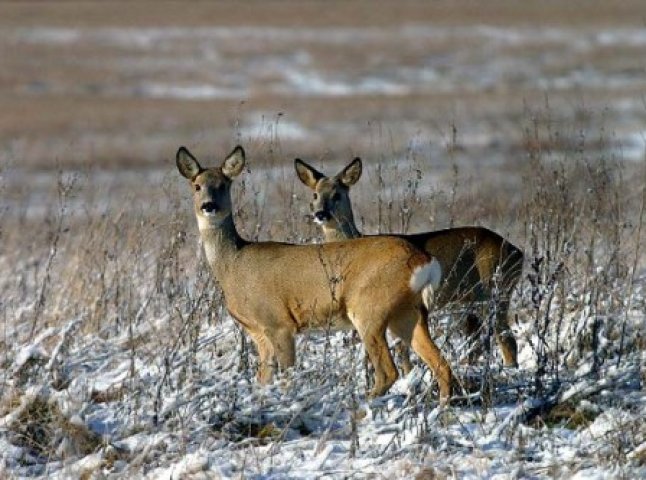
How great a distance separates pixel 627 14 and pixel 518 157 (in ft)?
102

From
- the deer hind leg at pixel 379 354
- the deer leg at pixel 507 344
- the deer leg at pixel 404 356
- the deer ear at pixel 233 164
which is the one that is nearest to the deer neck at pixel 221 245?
the deer ear at pixel 233 164

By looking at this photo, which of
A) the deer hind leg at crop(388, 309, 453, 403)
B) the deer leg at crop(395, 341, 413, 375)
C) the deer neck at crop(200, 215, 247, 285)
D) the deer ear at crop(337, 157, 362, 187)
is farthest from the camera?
the deer ear at crop(337, 157, 362, 187)

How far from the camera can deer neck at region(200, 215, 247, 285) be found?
910 centimetres

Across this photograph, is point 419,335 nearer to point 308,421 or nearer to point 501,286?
point 308,421

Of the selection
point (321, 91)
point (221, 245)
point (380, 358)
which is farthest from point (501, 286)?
point (321, 91)

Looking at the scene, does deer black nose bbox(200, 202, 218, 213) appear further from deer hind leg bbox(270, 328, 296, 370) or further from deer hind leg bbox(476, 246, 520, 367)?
deer hind leg bbox(476, 246, 520, 367)

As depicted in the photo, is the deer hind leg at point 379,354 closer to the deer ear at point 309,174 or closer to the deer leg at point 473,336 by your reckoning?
the deer leg at point 473,336

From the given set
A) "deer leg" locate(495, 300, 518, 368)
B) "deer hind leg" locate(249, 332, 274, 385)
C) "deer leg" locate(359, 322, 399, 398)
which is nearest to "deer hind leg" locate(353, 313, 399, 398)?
"deer leg" locate(359, 322, 399, 398)

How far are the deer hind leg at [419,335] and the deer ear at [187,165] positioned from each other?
1863 mm

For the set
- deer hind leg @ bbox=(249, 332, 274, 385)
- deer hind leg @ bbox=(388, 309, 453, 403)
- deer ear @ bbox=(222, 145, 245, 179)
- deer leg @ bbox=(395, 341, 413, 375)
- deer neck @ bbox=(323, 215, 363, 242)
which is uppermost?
deer ear @ bbox=(222, 145, 245, 179)

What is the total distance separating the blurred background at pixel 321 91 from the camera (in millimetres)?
15203

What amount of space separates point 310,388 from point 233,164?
210 cm

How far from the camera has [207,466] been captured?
22.1 feet

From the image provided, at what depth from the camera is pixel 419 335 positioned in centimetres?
806
